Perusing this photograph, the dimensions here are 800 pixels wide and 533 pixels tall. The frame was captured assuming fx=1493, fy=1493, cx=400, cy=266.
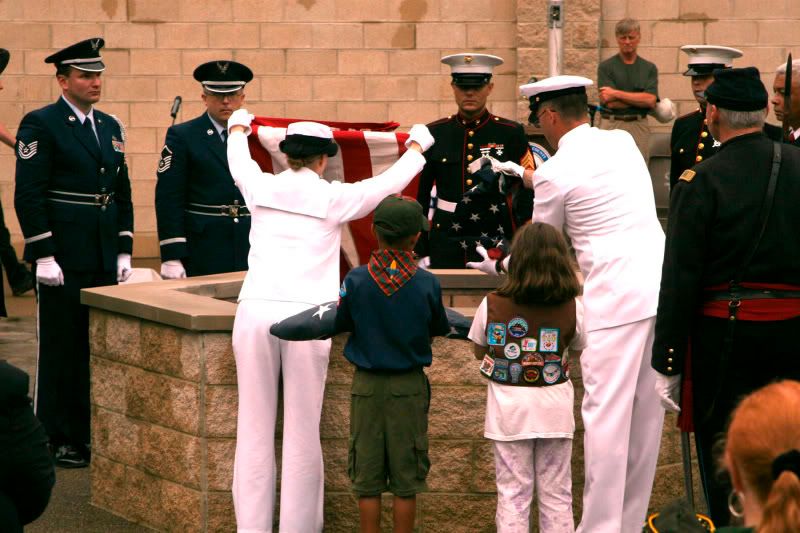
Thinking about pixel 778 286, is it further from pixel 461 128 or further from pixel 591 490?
pixel 461 128

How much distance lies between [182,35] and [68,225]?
6.16 metres

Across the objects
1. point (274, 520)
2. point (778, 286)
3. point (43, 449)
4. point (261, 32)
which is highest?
point (261, 32)

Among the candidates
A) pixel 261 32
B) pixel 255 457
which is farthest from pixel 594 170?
pixel 261 32

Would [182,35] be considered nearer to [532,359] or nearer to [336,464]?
[336,464]

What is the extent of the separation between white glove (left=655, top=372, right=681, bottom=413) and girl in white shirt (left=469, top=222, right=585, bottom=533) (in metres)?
0.48

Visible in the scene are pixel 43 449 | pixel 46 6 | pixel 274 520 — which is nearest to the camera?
pixel 43 449

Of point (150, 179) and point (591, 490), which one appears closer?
point (591, 490)

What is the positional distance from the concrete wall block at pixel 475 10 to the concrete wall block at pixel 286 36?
124 cm

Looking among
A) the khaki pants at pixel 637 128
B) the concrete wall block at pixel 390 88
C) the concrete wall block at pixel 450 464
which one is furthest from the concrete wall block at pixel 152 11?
the concrete wall block at pixel 450 464

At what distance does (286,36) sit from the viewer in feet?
44.2

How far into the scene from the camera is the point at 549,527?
5.52 metres

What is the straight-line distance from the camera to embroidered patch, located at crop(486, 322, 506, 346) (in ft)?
17.6

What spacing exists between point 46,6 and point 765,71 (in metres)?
6.47

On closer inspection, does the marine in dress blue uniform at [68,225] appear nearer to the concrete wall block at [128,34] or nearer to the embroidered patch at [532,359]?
the embroidered patch at [532,359]
